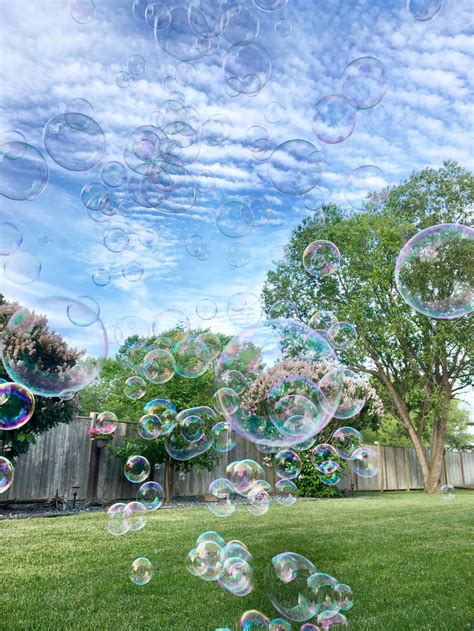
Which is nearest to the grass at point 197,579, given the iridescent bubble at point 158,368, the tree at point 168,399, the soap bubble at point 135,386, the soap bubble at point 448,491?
the soap bubble at point 135,386

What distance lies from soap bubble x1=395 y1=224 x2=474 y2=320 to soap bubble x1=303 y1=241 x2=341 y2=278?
2.64 m

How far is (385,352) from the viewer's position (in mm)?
18078

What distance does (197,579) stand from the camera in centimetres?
432

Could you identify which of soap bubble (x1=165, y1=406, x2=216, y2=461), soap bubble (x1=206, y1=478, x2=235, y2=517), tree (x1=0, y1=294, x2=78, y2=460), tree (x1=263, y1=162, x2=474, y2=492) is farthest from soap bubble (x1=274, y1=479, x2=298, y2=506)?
tree (x1=263, y1=162, x2=474, y2=492)

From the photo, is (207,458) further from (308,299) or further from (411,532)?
(308,299)

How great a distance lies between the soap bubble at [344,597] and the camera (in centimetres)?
355

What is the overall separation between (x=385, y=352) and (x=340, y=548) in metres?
13.0

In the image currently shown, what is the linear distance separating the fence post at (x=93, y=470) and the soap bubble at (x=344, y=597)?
844 centimetres

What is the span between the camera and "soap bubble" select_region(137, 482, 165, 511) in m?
7.50

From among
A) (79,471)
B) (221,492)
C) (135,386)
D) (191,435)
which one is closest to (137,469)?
(191,435)

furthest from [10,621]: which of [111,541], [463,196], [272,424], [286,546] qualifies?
[463,196]

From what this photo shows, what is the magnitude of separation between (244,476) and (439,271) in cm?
393

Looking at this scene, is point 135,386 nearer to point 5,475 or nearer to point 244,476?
point 244,476

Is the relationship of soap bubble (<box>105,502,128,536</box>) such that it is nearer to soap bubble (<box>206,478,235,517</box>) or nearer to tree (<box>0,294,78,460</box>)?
soap bubble (<box>206,478,235,517</box>)
